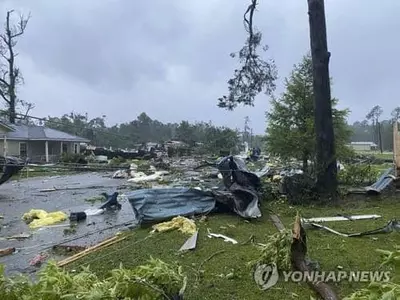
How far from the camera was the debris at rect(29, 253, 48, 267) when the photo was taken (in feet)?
17.0

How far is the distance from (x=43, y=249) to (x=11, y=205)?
572 centimetres

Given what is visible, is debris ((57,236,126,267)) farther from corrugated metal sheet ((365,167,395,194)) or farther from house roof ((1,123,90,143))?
house roof ((1,123,90,143))

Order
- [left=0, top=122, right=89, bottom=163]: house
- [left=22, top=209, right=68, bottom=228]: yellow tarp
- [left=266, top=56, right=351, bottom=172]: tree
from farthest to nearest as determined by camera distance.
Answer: [left=0, top=122, right=89, bottom=163]: house → [left=266, top=56, right=351, bottom=172]: tree → [left=22, top=209, right=68, bottom=228]: yellow tarp

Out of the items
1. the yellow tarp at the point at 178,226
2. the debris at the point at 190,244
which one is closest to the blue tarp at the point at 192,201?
the yellow tarp at the point at 178,226

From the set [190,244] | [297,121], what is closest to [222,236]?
[190,244]

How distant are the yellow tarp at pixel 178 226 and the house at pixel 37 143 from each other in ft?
80.6

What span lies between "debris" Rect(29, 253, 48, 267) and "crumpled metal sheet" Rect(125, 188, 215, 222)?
1.99 meters

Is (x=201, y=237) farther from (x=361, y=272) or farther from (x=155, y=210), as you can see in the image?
(x=361, y=272)

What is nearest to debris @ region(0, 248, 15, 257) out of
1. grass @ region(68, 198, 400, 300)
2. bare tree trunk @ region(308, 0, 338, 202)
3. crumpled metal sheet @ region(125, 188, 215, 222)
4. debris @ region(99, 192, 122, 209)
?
grass @ region(68, 198, 400, 300)

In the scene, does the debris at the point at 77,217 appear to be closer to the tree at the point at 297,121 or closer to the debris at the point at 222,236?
the debris at the point at 222,236

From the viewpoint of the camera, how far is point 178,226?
262 inches

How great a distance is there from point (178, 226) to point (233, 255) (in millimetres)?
1919

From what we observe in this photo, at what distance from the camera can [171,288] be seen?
1794 mm

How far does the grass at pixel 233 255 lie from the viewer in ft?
12.0
